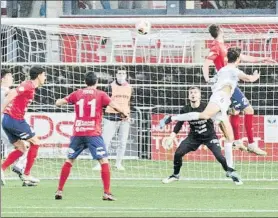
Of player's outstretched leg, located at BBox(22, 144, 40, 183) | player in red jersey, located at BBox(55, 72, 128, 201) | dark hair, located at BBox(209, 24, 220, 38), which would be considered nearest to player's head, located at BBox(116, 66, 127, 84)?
dark hair, located at BBox(209, 24, 220, 38)

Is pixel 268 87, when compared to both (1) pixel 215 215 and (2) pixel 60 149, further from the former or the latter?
(1) pixel 215 215

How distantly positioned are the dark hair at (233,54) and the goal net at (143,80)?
3323 millimetres

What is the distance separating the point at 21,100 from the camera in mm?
18625

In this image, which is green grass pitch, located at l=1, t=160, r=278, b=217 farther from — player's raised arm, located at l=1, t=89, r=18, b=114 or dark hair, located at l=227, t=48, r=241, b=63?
dark hair, located at l=227, t=48, r=241, b=63

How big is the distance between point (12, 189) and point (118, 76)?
4962 millimetres

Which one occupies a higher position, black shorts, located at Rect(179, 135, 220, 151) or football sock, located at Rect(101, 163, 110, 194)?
black shorts, located at Rect(179, 135, 220, 151)

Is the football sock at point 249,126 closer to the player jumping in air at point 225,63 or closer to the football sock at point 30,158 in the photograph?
the player jumping in air at point 225,63

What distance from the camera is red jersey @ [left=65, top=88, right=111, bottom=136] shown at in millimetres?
16500

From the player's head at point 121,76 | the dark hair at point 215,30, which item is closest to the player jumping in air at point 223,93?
the dark hair at point 215,30

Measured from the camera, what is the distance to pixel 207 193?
17.5 meters

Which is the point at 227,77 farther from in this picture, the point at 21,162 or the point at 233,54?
the point at 21,162

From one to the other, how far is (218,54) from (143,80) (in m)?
4.97

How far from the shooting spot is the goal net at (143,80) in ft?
74.8

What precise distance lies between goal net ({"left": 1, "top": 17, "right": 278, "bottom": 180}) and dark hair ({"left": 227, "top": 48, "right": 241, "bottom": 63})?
3.32m
